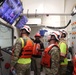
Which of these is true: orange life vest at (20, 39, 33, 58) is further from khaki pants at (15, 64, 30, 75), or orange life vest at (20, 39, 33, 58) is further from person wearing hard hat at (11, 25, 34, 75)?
khaki pants at (15, 64, 30, 75)

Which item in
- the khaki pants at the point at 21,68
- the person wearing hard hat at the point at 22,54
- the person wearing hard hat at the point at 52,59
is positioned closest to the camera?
the person wearing hard hat at the point at 52,59

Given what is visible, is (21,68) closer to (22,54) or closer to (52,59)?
(22,54)

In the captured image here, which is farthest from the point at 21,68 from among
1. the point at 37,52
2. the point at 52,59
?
the point at 37,52

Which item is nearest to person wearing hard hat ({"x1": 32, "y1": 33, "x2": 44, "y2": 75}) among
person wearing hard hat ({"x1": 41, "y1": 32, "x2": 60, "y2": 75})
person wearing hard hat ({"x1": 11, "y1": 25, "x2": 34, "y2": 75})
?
person wearing hard hat ({"x1": 11, "y1": 25, "x2": 34, "y2": 75})

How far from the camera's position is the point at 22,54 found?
3.76 metres

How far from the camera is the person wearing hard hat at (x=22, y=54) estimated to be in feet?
12.0

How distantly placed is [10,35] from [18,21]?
0.53 m

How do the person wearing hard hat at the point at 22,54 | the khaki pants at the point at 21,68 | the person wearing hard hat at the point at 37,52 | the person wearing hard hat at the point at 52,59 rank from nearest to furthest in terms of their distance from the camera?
the person wearing hard hat at the point at 52,59, the person wearing hard hat at the point at 22,54, the khaki pants at the point at 21,68, the person wearing hard hat at the point at 37,52

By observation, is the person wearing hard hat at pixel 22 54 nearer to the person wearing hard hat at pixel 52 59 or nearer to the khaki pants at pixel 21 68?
the khaki pants at pixel 21 68

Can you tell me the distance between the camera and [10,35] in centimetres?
566

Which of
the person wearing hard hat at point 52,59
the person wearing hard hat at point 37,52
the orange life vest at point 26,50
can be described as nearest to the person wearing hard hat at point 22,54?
the orange life vest at point 26,50

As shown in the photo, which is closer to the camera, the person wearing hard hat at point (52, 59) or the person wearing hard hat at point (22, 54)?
the person wearing hard hat at point (52, 59)

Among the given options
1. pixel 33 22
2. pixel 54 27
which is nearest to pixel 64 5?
pixel 54 27

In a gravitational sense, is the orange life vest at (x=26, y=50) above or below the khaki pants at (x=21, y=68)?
above
